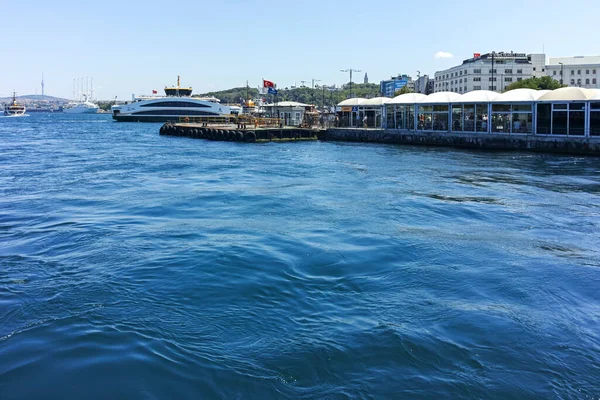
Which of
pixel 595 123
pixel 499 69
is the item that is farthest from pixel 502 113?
pixel 499 69

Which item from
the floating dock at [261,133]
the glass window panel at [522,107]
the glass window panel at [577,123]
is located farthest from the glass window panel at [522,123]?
the floating dock at [261,133]

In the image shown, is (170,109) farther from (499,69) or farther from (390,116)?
(390,116)

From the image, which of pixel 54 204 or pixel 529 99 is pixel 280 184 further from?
pixel 529 99

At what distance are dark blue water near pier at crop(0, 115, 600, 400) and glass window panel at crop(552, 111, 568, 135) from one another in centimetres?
1679

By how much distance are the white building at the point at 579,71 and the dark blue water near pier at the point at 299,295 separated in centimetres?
10604

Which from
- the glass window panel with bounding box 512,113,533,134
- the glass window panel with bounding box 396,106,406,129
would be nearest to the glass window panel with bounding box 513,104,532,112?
the glass window panel with bounding box 512,113,533,134

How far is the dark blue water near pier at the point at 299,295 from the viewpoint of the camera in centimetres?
611

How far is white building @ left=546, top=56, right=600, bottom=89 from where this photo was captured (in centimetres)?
10938

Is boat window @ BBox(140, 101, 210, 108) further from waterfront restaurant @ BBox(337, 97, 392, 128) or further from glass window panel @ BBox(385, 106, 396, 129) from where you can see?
glass window panel @ BBox(385, 106, 396, 129)

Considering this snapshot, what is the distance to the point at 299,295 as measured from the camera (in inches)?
339

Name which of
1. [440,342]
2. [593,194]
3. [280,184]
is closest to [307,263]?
[440,342]

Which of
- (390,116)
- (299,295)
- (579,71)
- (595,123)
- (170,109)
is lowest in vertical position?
(299,295)

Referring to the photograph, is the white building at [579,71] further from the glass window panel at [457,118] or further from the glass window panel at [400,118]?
the glass window panel at [457,118]

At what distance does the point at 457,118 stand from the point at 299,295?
115ft
